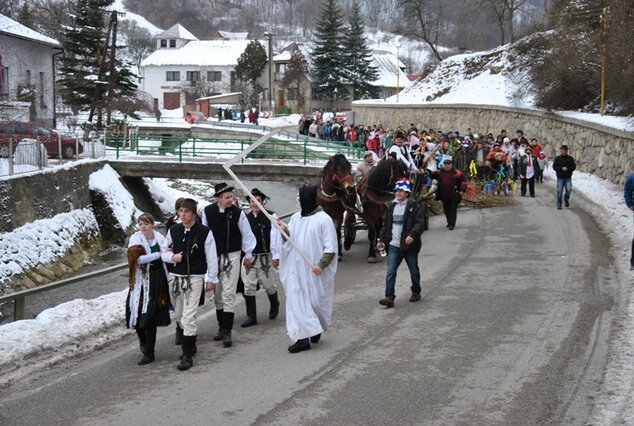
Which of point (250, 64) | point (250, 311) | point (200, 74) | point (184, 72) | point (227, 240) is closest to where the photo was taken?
point (227, 240)

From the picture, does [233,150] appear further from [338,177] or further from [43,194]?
[338,177]

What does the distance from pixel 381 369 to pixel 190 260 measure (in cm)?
238

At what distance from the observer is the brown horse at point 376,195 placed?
15516 mm

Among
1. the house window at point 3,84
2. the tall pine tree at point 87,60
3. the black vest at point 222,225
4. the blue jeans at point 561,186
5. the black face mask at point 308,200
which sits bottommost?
the blue jeans at point 561,186

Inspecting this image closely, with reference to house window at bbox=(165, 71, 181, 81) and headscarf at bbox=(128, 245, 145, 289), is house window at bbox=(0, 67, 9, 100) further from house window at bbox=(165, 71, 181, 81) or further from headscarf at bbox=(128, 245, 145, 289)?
house window at bbox=(165, 71, 181, 81)

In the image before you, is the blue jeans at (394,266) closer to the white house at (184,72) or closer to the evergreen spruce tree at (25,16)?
the evergreen spruce tree at (25,16)

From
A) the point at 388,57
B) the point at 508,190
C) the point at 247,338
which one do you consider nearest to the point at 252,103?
the point at 388,57

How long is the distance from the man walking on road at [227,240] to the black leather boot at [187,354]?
1003 mm

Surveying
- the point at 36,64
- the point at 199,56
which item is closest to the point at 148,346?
the point at 36,64

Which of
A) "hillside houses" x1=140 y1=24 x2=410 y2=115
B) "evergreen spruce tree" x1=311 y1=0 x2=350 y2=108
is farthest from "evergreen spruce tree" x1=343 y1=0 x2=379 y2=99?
"hillside houses" x1=140 y1=24 x2=410 y2=115

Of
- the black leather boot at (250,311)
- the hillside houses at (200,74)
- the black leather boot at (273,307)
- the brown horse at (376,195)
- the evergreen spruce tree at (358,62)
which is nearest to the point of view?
the black leather boot at (250,311)

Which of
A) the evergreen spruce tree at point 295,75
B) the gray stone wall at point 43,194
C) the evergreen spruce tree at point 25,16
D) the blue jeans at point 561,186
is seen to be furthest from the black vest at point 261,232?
the evergreen spruce tree at point 295,75

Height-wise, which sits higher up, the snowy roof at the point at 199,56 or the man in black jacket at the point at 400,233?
the snowy roof at the point at 199,56

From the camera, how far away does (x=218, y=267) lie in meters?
9.68
